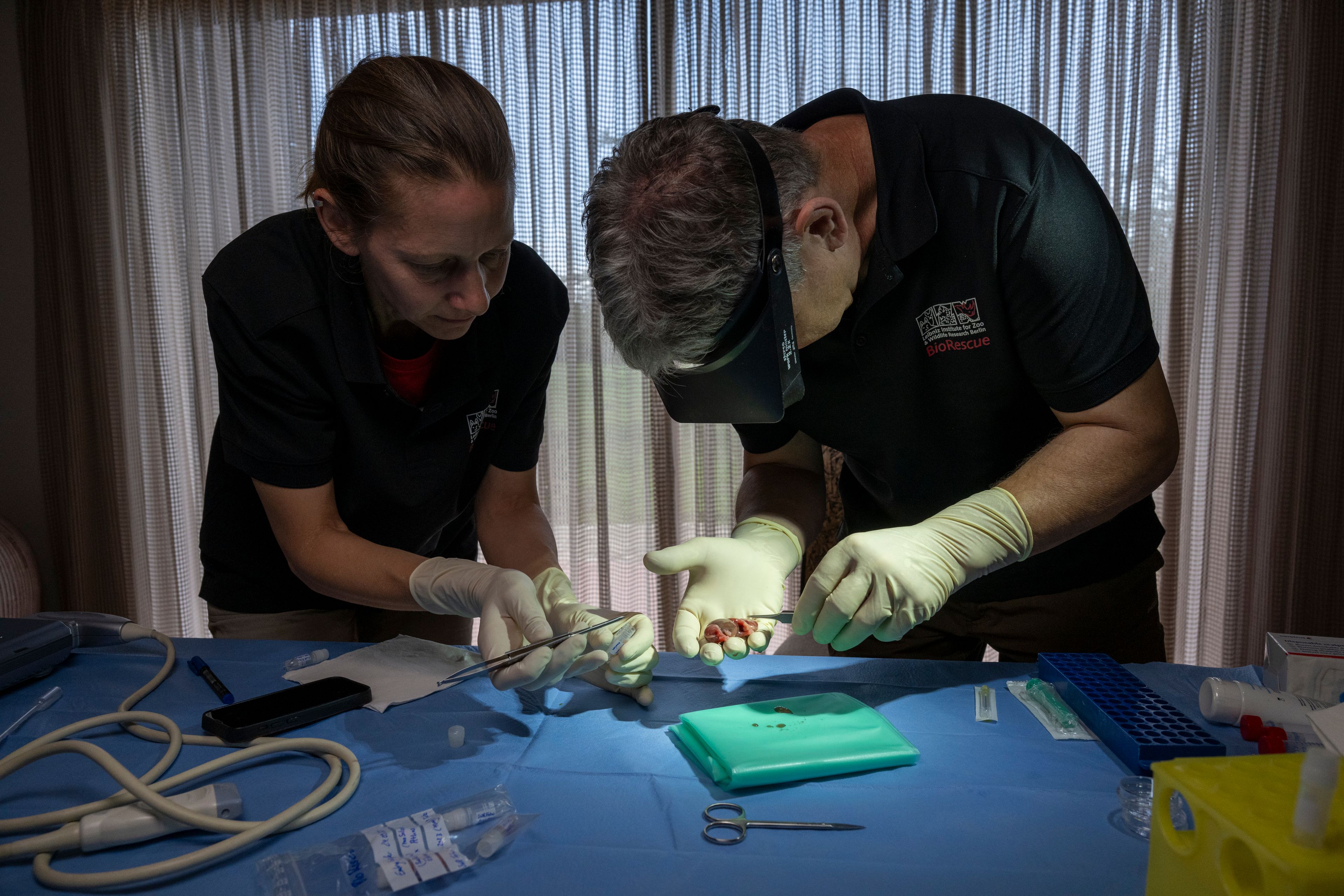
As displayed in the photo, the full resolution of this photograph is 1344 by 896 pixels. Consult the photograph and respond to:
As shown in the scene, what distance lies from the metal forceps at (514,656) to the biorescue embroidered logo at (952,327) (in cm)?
61

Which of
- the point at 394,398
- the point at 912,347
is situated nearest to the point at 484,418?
the point at 394,398

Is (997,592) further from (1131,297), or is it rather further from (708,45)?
(708,45)

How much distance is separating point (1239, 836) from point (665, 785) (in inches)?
21.9

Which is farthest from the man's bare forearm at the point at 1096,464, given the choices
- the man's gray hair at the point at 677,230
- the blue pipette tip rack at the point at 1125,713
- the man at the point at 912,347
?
the man's gray hair at the point at 677,230

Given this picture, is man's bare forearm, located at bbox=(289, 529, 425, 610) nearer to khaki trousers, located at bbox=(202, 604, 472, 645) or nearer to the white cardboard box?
khaki trousers, located at bbox=(202, 604, 472, 645)

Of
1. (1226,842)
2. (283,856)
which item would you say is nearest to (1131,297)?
(1226,842)

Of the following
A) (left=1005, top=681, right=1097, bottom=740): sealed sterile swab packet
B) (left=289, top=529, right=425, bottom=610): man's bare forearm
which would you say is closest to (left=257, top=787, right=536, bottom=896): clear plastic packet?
(left=289, top=529, right=425, bottom=610): man's bare forearm

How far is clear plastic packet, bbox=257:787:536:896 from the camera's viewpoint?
783mm

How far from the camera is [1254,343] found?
2646 mm

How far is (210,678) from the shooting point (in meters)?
1.22

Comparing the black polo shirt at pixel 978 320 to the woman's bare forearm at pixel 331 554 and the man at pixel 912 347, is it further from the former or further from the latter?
the woman's bare forearm at pixel 331 554

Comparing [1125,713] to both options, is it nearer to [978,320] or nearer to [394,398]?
[978,320]

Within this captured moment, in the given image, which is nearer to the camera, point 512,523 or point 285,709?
point 285,709

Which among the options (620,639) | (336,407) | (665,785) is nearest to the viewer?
(665,785)
